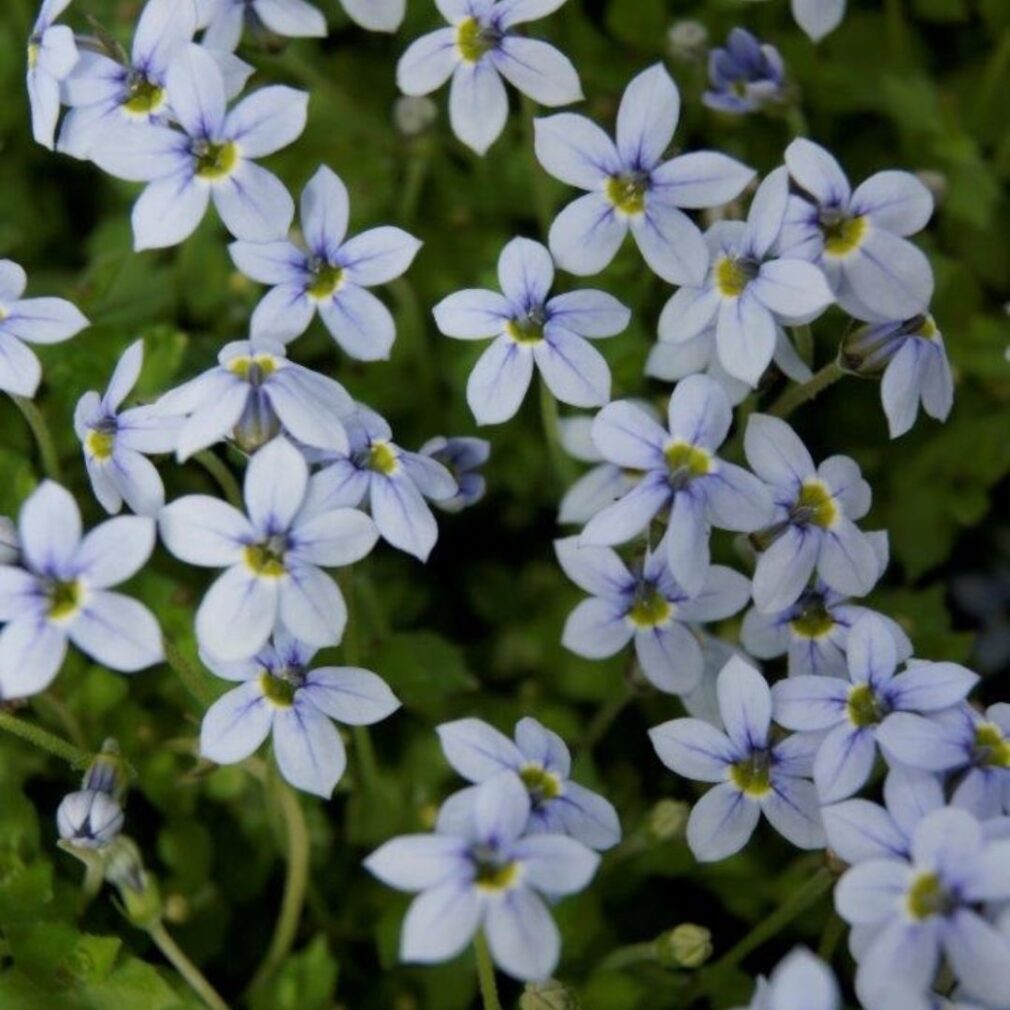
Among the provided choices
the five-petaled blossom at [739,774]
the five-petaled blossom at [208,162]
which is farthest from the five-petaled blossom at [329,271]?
the five-petaled blossom at [739,774]

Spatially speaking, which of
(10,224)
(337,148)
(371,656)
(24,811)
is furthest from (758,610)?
(10,224)

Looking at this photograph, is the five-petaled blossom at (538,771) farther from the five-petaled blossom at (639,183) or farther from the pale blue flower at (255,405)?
the five-petaled blossom at (639,183)

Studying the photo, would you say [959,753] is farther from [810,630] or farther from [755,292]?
[755,292]

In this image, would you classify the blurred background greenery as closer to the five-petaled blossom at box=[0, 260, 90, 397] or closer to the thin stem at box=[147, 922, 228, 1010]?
the thin stem at box=[147, 922, 228, 1010]

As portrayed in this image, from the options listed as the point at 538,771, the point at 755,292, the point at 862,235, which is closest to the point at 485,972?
the point at 538,771

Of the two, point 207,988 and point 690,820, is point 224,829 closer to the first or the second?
point 207,988

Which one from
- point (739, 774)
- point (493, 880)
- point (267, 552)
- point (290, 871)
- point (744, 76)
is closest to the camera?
point (493, 880)

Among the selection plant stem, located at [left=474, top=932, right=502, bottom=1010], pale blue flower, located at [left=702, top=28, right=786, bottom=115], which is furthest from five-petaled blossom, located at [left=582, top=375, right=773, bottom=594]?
pale blue flower, located at [left=702, top=28, right=786, bottom=115]
